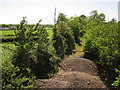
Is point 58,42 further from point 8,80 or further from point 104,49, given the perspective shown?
point 8,80

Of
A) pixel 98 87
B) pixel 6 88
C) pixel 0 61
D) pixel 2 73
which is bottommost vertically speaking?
pixel 98 87

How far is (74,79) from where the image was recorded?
6922mm

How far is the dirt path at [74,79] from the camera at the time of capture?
6.06 meters

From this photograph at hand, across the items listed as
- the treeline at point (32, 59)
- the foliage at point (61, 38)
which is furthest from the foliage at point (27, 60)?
the foliage at point (61, 38)

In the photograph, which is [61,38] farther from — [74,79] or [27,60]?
[27,60]

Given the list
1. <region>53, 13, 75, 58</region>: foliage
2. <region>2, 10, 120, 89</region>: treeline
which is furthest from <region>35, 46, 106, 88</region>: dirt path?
<region>53, 13, 75, 58</region>: foliage

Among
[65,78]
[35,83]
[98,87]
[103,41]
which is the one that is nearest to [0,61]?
[35,83]

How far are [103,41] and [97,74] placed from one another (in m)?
2.21

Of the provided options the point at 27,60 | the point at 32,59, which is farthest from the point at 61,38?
the point at 27,60

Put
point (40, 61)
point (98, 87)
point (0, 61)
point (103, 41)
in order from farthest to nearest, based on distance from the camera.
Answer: point (103, 41)
point (40, 61)
point (98, 87)
point (0, 61)

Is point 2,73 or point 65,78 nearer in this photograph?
point 2,73

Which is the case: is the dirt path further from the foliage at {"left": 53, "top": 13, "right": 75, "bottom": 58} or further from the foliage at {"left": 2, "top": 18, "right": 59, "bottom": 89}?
the foliage at {"left": 53, "top": 13, "right": 75, "bottom": 58}

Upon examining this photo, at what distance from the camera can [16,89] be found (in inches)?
183

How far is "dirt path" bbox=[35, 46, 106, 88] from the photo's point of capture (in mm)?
6059
